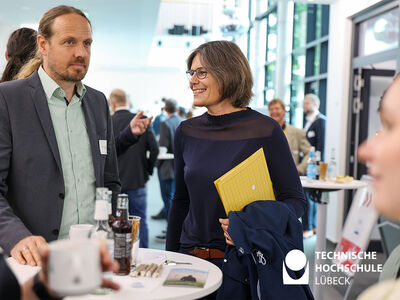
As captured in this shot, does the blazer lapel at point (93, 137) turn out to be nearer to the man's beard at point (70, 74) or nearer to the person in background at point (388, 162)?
the man's beard at point (70, 74)

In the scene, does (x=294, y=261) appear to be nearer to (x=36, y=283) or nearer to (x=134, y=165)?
(x=36, y=283)

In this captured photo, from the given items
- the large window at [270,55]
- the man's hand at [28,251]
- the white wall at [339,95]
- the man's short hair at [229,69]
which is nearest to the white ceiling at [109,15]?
the man's short hair at [229,69]

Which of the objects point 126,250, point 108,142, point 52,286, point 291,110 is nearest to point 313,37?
point 291,110

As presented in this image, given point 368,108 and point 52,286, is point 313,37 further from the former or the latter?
point 52,286

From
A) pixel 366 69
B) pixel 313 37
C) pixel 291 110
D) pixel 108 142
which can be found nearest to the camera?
pixel 108 142

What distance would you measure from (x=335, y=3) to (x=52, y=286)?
20.6 feet

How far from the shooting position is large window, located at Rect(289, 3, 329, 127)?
26.3 feet

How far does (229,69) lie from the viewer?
206 cm

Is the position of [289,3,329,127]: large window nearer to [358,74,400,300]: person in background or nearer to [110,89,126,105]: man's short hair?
[110,89,126,105]: man's short hair

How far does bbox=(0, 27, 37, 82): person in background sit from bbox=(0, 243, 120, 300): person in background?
1.65 m

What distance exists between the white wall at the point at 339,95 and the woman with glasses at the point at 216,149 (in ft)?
13.8

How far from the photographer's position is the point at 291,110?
1009cm

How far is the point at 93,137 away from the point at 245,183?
26.6 inches

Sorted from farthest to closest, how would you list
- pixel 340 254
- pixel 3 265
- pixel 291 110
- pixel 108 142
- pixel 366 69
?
1. pixel 291 110
2. pixel 366 69
3. pixel 340 254
4. pixel 108 142
5. pixel 3 265
